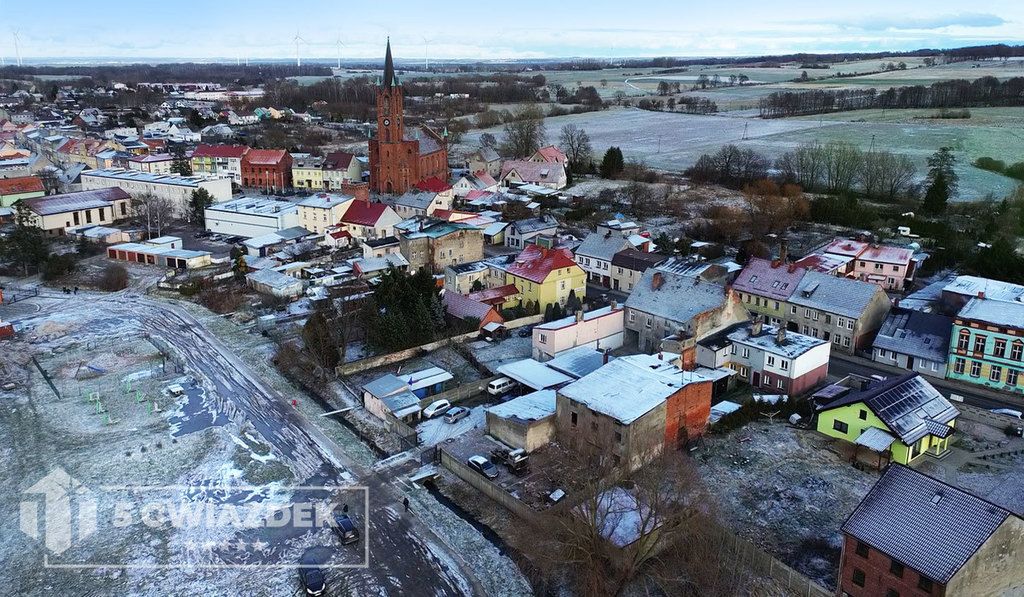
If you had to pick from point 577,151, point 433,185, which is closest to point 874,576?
point 433,185

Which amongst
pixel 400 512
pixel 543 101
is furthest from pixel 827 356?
pixel 543 101

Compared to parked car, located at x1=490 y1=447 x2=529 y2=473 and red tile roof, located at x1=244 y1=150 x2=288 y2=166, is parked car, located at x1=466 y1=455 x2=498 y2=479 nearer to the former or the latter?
parked car, located at x1=490 y1=447 x2=529 y2=473

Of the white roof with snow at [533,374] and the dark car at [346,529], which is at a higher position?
the white roof with snow at [533,374]

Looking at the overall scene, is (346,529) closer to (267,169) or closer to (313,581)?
(313,581)

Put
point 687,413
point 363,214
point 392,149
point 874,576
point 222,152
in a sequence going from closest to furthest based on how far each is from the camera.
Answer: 1. point 874,576
2. point 687,413
3. point 363,214
4. point 392,149
5. point 222,152

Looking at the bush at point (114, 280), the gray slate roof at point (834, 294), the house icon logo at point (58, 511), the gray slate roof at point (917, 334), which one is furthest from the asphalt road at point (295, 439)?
the gray slate roof at point (917, 334)

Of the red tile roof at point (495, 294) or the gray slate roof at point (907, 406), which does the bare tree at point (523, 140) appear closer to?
the red tile roof at point (495, 294)

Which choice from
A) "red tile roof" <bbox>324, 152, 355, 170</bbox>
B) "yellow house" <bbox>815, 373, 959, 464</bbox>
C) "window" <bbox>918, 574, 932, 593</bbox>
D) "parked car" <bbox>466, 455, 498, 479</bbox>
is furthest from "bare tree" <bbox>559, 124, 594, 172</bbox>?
"window" <bbox>918, 574, 932, 593</bbox>
